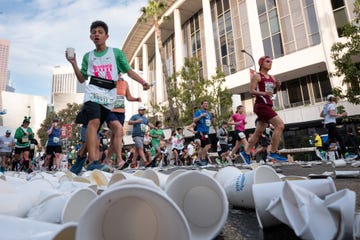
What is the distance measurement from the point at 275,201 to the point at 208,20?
30.3 m

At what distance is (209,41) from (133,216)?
2914 centimetres

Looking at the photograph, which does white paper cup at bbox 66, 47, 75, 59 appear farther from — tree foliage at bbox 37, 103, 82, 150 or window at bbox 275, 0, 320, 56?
tree foliage at bbox 37, 103, 82, 150

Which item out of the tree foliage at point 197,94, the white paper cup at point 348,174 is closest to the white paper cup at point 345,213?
the white paper cup at point 348,174

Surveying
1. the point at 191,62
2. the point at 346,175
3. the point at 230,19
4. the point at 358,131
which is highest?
the point at 230,19

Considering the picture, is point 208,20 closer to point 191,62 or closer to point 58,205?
point 191,62

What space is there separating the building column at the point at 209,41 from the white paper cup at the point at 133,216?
1075 inches

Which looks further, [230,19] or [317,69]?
[230,19]

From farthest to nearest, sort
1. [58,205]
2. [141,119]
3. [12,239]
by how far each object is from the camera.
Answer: [141,119]
[58,205]
[12,239]

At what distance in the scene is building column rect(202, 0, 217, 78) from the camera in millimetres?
27953

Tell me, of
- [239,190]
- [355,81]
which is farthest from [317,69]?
[239,190]

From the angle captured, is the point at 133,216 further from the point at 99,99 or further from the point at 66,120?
the point at 66,120

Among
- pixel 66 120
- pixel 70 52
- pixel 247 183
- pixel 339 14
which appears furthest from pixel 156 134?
pixel 66 120

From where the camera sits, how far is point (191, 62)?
21469 millimetres

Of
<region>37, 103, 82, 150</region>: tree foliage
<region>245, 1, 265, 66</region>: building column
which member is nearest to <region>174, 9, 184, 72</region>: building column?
<region>245, 1, 265, 66</region>: building column
